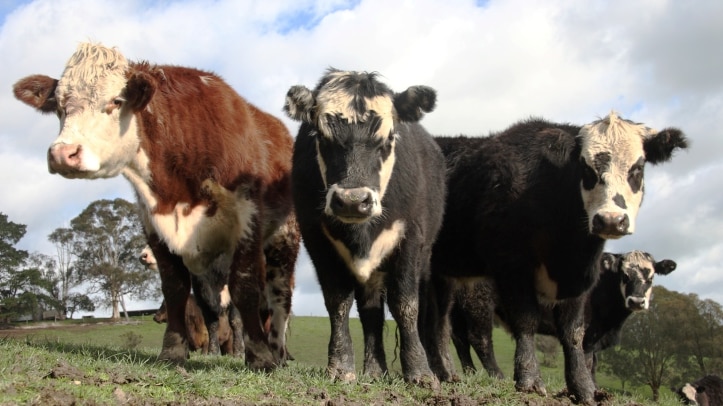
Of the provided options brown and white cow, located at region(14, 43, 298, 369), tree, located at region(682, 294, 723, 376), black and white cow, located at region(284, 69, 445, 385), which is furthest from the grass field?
tree, located at region(682, 294, 723, 376)

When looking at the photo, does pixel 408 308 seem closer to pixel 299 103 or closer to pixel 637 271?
pixel 299 103

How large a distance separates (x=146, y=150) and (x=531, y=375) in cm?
471

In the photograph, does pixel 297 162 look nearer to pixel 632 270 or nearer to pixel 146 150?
pixel 146 150

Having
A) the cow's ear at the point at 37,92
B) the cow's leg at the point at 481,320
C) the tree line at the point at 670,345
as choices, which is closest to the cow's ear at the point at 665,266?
the cow's leg at the point at 481,320

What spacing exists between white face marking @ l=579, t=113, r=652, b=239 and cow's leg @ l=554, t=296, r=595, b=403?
109cm

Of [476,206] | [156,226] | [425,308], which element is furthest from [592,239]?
[156,226]

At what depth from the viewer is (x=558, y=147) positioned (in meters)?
8.71

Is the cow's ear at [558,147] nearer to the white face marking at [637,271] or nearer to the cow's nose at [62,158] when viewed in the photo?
the cow's nose at [62,158]

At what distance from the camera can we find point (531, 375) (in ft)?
25.2

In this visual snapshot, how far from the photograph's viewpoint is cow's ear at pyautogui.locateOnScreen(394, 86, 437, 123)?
24.3 ft

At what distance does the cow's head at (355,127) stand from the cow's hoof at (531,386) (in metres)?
2.58

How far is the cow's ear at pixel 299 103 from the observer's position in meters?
7.14

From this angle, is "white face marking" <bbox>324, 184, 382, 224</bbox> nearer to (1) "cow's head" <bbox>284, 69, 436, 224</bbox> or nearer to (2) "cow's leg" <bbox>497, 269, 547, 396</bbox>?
(1) "cow's head" <bbox>284, 69, 436, 224</bbox>

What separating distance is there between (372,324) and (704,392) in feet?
44.8
